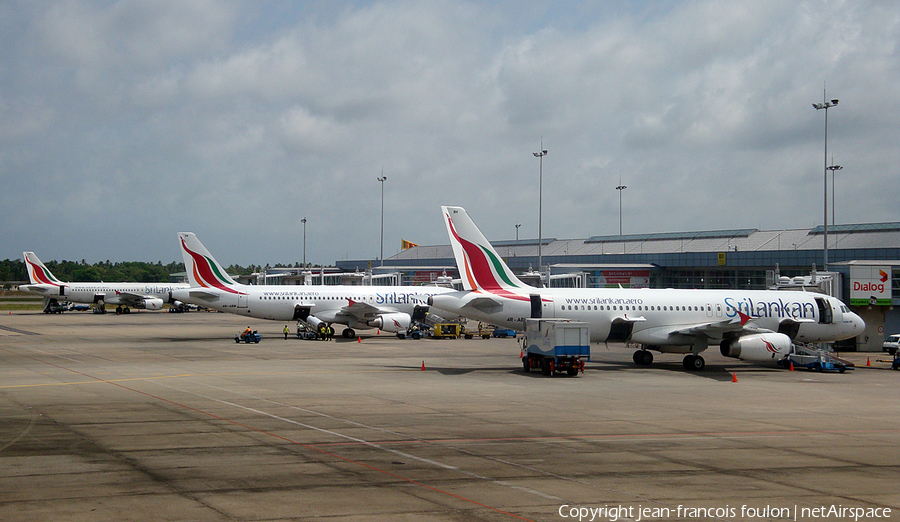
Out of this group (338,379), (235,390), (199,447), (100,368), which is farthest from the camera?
(100,368)

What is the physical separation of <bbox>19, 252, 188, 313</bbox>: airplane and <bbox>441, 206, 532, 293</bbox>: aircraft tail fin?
7258cm

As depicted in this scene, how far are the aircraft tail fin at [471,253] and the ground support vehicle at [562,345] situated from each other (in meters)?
3.69

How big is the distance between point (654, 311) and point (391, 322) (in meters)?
22.7

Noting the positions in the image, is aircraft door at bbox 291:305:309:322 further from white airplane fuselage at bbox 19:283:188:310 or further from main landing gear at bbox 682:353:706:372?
white airplane fuselage at bbox 19:283:188:310

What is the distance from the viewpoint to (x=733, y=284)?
8525 centimetres

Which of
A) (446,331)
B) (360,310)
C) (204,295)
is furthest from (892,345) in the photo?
(204,295)

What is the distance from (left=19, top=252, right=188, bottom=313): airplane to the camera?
97438 mm

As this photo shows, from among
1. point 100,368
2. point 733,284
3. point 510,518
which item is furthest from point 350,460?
point 733,284

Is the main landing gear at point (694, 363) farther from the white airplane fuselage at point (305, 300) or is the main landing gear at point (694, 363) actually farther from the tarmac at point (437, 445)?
the white airplane fuselage at point (305, 300)

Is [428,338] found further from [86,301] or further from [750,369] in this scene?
[86,301]

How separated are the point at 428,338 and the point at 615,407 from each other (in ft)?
114

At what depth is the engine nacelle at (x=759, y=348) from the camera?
33.8 meters

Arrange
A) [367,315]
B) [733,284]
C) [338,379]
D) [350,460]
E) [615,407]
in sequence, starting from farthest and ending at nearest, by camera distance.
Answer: [733,284] → [367,315] → [338,379] → [615,407] → [350,460]

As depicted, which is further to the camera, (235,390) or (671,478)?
(235,390)
